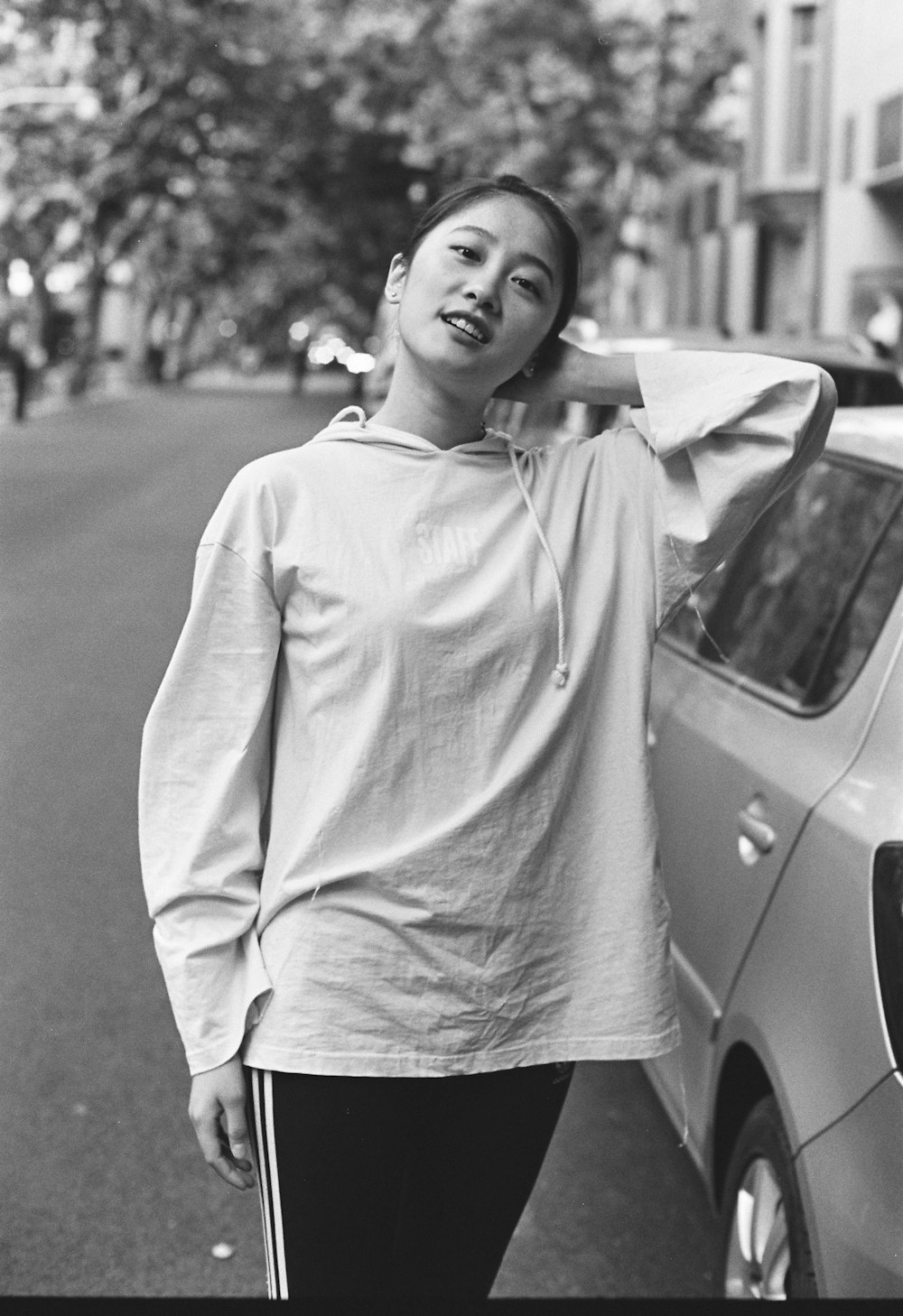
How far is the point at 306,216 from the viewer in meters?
3.72

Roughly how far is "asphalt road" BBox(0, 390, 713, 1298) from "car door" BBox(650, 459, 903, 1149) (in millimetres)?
348

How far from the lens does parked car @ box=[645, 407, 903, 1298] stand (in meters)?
1.96

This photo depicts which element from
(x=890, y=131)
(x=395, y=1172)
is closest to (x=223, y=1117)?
(x=395, y=1172)

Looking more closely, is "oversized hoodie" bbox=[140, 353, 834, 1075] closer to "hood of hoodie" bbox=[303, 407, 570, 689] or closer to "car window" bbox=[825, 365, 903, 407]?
"hood of hoodie" bbox=[303, 407, 570, 689]

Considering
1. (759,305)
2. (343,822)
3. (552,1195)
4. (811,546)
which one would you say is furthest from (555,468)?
(759,305)

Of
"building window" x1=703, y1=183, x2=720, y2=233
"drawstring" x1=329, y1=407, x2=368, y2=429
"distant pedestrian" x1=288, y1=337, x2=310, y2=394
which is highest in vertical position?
"drawstring" x1=329, y1=407, x2=368, y2=429

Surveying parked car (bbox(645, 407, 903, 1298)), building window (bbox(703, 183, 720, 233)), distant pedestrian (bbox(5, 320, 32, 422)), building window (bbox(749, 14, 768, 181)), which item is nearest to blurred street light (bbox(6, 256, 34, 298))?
distant pedestrian (bbox(5, 320, 32, 422))

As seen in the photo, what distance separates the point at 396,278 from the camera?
196cm

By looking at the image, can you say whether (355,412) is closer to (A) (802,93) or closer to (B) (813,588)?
(B) (813,588)

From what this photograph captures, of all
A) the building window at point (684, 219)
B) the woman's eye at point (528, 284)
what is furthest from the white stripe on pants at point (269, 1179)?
the building window at point (684, 219)

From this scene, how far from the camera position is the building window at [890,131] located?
6571 mm

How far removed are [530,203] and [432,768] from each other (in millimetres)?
649

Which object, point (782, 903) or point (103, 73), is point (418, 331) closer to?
point (782, 903)

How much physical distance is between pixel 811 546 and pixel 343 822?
1.47 meters
